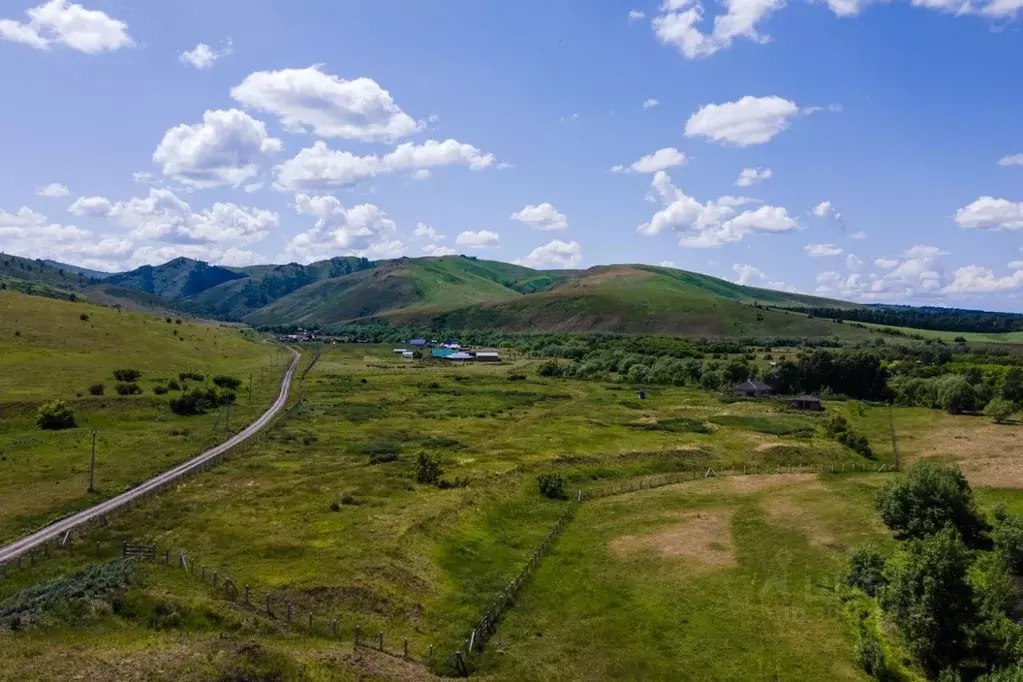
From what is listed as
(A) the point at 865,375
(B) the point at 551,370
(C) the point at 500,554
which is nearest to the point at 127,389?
(C) the point at 500,554

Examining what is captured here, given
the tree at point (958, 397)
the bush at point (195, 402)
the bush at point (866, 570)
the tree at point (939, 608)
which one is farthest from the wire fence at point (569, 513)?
the bush at point (195, 402)

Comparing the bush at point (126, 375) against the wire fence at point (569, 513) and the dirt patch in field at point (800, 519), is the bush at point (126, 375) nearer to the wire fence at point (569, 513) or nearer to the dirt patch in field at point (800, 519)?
the wire fence at point (569, 513)

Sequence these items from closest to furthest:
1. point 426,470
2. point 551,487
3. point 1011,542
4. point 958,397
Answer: point 1011,542 → point 551,487 → point 426,470 → point 958,397

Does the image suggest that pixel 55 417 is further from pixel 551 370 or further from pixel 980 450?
pixel 980 450

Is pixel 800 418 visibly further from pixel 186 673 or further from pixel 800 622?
pixel 186 673

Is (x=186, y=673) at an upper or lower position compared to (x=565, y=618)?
upper

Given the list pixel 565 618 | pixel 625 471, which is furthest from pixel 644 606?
pixel 625 471
